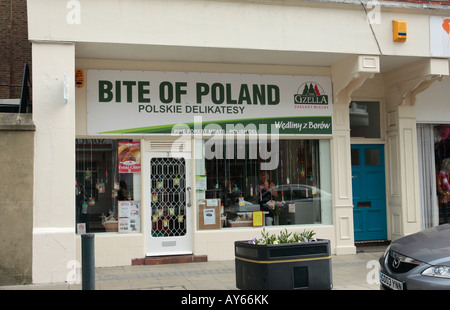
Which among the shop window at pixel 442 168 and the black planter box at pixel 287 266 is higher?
the shop window at pixel 442 168

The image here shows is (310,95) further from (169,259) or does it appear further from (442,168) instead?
(169,259)

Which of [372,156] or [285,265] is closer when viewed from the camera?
[285,265]

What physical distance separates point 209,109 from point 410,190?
503 centimetres

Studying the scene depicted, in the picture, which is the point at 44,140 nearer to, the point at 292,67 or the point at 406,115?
the point at 292,67

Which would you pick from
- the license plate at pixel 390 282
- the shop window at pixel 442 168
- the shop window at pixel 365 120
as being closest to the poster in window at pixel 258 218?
the shop window at pixel 365 120

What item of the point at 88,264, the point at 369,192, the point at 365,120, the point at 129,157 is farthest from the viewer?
the point at 365,120

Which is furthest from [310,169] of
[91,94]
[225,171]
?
[91,94]

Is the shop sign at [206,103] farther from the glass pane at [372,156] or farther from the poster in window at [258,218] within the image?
the poster in window at [258,218]

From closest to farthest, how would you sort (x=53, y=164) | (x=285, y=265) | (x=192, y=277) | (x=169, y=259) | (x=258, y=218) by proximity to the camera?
(x=285, y=265) → (x=53, y=164) → (x=192, y=277) → (x=169, y=259) → (x=258, y=218)

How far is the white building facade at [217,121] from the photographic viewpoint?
317 inches

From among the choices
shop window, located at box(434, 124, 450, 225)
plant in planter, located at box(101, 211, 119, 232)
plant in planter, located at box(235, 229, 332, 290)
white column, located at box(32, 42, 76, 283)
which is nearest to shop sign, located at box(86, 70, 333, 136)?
white column, located at box(32, 42, 76, 283)

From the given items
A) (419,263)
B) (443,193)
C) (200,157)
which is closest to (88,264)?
(419,263)

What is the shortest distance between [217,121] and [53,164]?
3406 millimetres

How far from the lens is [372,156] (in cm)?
1132
